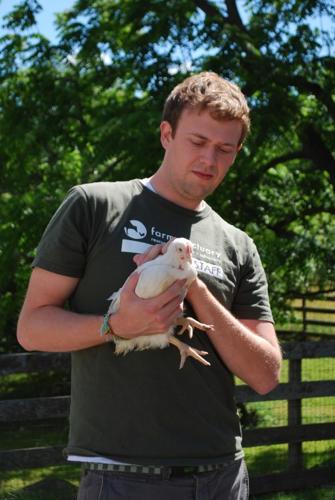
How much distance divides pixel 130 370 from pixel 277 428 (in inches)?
179

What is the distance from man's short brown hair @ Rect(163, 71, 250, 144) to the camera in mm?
2196

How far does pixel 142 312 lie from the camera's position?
1.87m

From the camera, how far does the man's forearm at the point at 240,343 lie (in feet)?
6.83

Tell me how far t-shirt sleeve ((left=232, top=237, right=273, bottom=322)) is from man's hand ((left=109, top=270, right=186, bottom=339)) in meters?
0.49

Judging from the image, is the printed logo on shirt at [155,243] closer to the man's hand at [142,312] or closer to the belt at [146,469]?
the man's hand at [142,312]

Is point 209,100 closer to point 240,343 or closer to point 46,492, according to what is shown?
point 240,343

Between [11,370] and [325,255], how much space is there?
168 inches

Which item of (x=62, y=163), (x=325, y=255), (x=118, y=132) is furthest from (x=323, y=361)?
(x=118, y=132)

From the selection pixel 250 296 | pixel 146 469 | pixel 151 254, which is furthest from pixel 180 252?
pixel 146 469

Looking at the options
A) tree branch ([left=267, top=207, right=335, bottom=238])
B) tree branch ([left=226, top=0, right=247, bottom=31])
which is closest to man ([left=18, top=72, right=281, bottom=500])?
tree branch ([left=226, top=0, right=247, bottom=31])

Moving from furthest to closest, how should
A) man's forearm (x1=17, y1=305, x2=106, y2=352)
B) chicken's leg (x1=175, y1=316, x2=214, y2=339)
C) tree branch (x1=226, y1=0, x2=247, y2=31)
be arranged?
tree branch (x1=226, y1=0, x2=247, y2=31), chicken's leg (x1=175, y1=316, x2=214, y2=339), man's forearm (x1=17, y1=305, x2=106, y2=352)

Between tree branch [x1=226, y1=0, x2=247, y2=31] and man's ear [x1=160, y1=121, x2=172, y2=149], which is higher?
tree branch [x1=226, y1=0, x2=247, y2=31]

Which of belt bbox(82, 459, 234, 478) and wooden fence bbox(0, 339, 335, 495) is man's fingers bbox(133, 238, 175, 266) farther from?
wooden fence bbox(0, 339, 335, 495)

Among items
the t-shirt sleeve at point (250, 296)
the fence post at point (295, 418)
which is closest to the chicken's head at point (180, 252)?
the t-shirt sleeve at point (250, 296)
